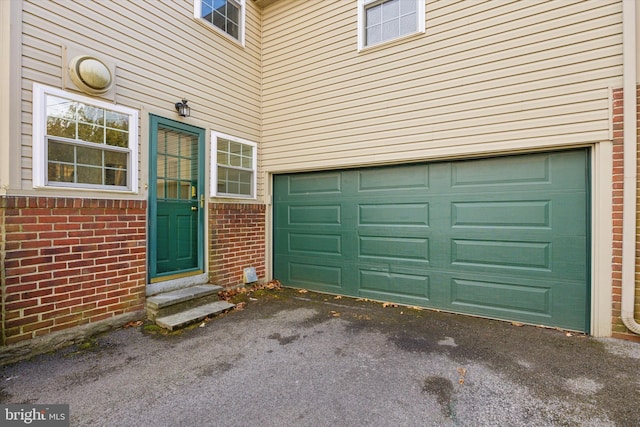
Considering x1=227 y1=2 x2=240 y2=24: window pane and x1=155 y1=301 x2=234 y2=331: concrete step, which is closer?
x1=155 y1=301 x2=234 y2=331: concrete step

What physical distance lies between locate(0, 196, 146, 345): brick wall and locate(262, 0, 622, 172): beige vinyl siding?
2529 millimetres

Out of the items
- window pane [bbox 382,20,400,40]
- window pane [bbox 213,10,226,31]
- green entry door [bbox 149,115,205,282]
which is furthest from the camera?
window pane [bbox 213,10,226,31]

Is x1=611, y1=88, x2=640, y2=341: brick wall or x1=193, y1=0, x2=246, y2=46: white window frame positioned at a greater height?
x1=193, y1=0, x2=246, y2=46: white window frame

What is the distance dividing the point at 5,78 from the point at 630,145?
5752 millimetres

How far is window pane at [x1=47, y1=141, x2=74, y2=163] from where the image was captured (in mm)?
2816

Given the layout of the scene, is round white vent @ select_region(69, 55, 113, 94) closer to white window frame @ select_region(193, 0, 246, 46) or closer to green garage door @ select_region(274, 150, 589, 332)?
white window frame @ select_region(193, 0, 246, 46)

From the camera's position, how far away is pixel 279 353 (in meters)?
2.72

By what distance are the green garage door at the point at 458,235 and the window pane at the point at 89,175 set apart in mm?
2731

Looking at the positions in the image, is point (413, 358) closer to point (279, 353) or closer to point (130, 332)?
point (279, 353)

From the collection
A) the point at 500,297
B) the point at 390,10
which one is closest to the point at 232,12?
the point at 390,10

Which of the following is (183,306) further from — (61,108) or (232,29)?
(232,29)

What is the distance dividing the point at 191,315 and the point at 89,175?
1875 millimetres

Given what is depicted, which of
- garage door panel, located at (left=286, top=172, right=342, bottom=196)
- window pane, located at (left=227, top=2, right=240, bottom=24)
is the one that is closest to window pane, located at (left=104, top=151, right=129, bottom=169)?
garage door panel, located at (left=286, top=172, right=342, bottom=196)

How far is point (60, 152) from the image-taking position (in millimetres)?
2881
